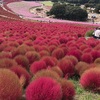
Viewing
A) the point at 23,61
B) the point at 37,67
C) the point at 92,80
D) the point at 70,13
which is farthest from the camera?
the point at 70,13

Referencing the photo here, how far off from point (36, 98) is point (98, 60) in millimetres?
4240

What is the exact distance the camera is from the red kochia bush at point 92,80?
6.77 m

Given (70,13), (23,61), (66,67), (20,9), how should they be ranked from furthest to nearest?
(20,9) < (70,13) < (23,61) < (66,67)

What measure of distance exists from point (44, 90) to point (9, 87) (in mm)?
636

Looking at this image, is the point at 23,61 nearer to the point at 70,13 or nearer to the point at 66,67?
the point at 66,67

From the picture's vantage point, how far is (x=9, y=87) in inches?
209

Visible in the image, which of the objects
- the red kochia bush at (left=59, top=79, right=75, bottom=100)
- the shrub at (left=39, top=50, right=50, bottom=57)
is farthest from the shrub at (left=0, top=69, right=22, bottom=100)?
the shrub at (left=39, top=50, right=50, bottom=57)

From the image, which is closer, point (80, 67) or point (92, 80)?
point (92, 80)

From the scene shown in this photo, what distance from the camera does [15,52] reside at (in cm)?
996

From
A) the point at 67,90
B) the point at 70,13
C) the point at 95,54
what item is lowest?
the point at 70,13

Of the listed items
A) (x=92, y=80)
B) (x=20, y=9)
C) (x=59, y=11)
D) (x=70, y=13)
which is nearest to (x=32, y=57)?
(x=92, y=80)

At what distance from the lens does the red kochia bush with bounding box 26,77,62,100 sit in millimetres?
5223

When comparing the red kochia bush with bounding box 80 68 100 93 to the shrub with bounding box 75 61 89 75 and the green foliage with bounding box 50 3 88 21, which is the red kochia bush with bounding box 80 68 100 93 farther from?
the green foliage with bounding box 50 3 88 21

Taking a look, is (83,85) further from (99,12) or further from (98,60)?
(99,12)
